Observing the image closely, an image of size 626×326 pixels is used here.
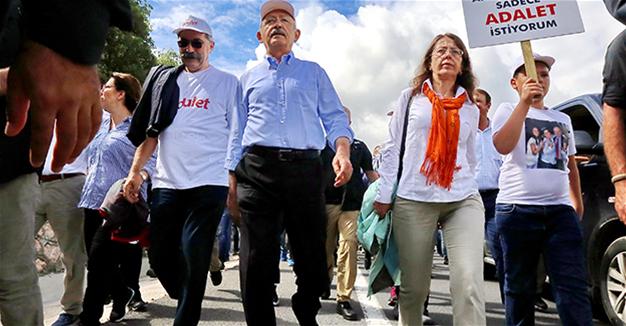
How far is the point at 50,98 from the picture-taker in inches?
38.1

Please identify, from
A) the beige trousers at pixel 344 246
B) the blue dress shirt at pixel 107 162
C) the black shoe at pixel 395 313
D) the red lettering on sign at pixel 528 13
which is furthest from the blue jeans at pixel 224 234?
the red lettering on sign at pixel 528 13

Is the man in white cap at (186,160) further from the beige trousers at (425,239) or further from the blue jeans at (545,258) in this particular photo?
the blue jeans at (545,258)

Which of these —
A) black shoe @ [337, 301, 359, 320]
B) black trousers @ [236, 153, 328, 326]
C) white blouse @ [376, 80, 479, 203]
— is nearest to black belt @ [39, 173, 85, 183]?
black trousers @ [236, 153, 328, 326]

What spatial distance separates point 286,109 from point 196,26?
106 centimetres

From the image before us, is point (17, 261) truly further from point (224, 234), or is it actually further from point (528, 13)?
point (224, 234)

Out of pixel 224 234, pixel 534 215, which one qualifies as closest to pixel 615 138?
pixel 534 215

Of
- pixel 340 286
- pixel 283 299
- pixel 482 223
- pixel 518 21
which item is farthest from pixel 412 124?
pixel 283 299

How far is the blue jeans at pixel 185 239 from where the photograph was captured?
11.5 ft

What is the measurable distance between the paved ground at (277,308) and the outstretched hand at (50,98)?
153 inches

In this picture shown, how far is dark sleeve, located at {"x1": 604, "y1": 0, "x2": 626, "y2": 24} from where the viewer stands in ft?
6.50

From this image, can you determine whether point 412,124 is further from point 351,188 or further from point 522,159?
point 351,188

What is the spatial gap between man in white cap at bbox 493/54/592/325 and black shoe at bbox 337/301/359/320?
5.73ft

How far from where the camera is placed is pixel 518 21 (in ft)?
11.7

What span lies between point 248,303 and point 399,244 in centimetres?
93
